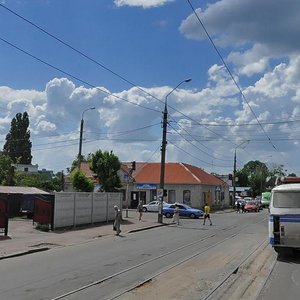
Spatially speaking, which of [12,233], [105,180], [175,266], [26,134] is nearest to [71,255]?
[175,266]

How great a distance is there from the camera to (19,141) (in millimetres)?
92125

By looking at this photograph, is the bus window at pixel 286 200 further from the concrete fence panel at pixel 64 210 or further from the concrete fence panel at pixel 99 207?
the concrete fence panel at pixel 99 207

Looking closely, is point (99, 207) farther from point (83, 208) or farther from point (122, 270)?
point (122, 270)

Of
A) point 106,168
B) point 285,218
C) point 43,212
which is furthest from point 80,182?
point 285,218

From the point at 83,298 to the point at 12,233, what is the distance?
638 inches

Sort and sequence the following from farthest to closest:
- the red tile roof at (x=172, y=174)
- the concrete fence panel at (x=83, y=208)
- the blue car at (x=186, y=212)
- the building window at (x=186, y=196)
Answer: the red tile roof at (x=172, y=174)
the building window at (x=186, y=196)
the blue car at (x=186, y=212)
the concrete fence panel at (x=83, y=208)

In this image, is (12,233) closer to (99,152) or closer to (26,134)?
(99,152)

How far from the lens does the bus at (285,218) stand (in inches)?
628

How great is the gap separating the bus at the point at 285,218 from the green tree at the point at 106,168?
3970cm

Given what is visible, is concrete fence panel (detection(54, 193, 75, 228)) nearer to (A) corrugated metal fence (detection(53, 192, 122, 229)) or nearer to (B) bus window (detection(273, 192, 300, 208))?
(A) corrugated metal fence (detection(53, 192, 122, 229))

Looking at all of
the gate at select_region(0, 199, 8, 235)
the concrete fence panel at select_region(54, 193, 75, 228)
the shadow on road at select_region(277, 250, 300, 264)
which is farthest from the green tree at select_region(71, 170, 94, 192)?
the shadow on road at select_region(277, 250, 300, 264)

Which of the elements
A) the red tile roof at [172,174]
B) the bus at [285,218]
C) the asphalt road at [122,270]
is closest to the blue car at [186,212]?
the red tile roof at [172,174]

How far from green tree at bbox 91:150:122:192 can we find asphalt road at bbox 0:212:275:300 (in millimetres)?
34650

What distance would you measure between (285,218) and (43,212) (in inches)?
610
